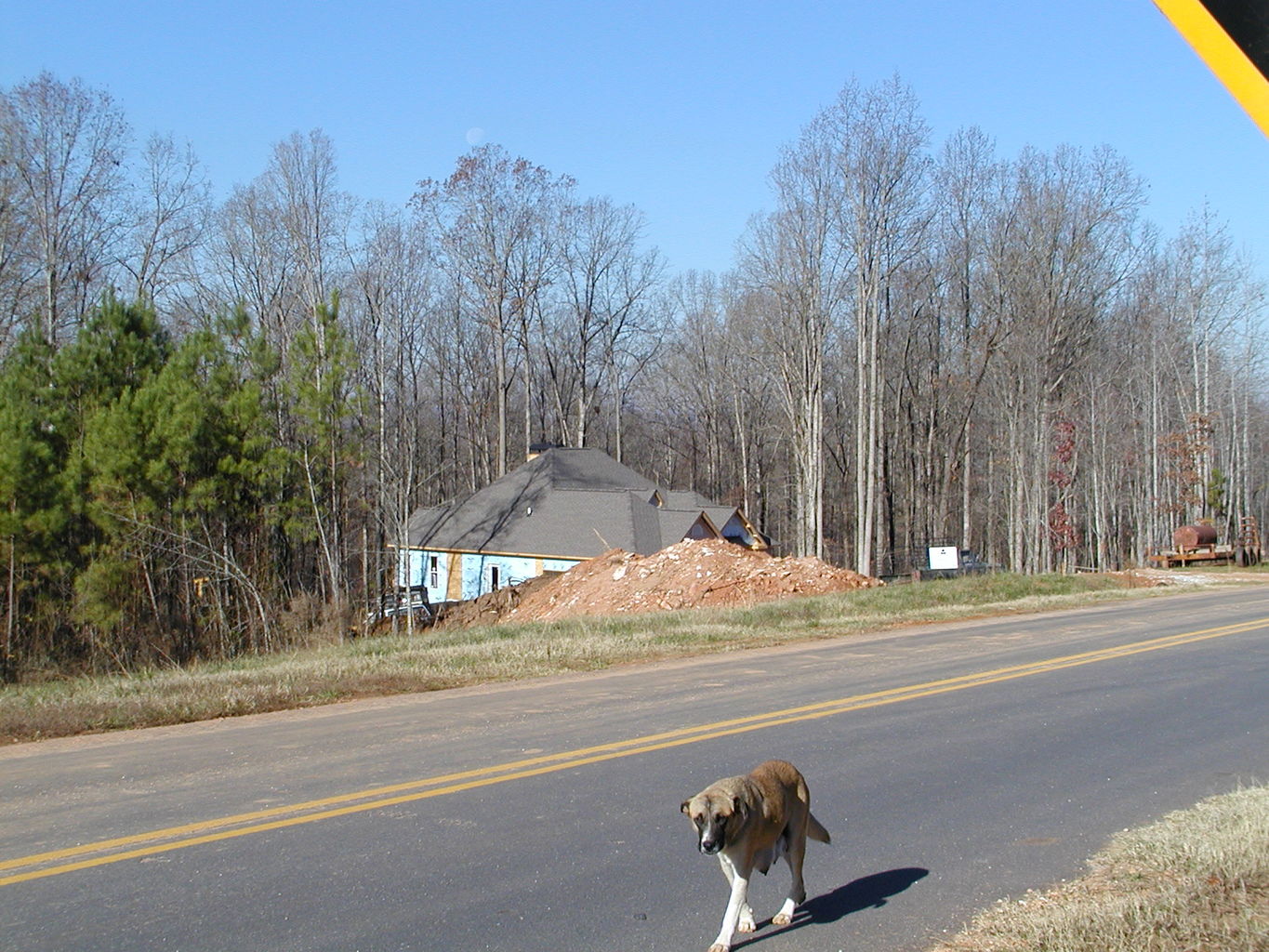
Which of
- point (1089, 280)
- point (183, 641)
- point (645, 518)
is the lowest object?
point (183, 641)

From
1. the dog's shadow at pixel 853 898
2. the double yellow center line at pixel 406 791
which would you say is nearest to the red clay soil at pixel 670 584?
the double yellow center line at pixel 406 791

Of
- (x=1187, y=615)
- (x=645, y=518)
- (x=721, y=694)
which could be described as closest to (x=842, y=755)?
(x=721, y=694)

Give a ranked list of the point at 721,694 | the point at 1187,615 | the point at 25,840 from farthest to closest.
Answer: the point at 1187,615 → the point at 721,694 → the point at 25,840

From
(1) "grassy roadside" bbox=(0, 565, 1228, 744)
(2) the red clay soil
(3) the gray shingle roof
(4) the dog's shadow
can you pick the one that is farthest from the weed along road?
(3) the gray shingle roof

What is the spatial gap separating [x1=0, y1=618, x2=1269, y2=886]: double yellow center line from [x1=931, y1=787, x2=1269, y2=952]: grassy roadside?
383 cm

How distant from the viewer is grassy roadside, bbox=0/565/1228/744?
11.1m

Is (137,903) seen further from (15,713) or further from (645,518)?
(645,518)

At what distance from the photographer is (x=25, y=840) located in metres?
6.45

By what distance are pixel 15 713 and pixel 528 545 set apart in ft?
99.7

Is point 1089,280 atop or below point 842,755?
atop

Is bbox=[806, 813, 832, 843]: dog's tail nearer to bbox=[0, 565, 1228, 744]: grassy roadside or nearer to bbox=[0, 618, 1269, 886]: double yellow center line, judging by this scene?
bbox=[0, 618, 1269, 886]: double yellow center line

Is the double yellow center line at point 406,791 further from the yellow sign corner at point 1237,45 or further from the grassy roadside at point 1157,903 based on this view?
the yellow sign corner at point 1237,45

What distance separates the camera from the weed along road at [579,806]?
Answer: 5.22m

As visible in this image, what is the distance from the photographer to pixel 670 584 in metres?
30.1
